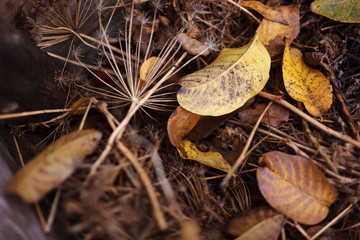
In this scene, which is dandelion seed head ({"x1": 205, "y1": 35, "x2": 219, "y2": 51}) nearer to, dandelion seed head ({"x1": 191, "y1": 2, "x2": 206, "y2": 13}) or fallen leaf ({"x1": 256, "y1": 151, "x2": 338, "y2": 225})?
dandelion seed head ({"x1": 191, "y1": 2, "x2": 206, "y2": 13})

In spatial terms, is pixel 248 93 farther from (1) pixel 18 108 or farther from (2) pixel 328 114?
(1) pixel 18 108

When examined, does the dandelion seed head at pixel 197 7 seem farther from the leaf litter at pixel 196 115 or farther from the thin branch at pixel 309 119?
the thin branch at pixel 309 119

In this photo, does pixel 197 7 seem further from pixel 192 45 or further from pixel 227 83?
pixel 227 83

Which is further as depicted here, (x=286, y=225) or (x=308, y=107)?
(x=308, y=107)

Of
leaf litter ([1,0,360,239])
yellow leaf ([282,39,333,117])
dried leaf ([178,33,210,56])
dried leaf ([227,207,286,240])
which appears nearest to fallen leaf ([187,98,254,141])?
leaf litter ([1,0,360,239])

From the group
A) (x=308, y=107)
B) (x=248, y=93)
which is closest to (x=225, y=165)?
(x=248, y=93)

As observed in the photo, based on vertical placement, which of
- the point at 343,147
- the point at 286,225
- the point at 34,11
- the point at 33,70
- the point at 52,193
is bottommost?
the point at 286,225

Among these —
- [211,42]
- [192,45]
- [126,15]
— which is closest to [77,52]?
[126,15]
